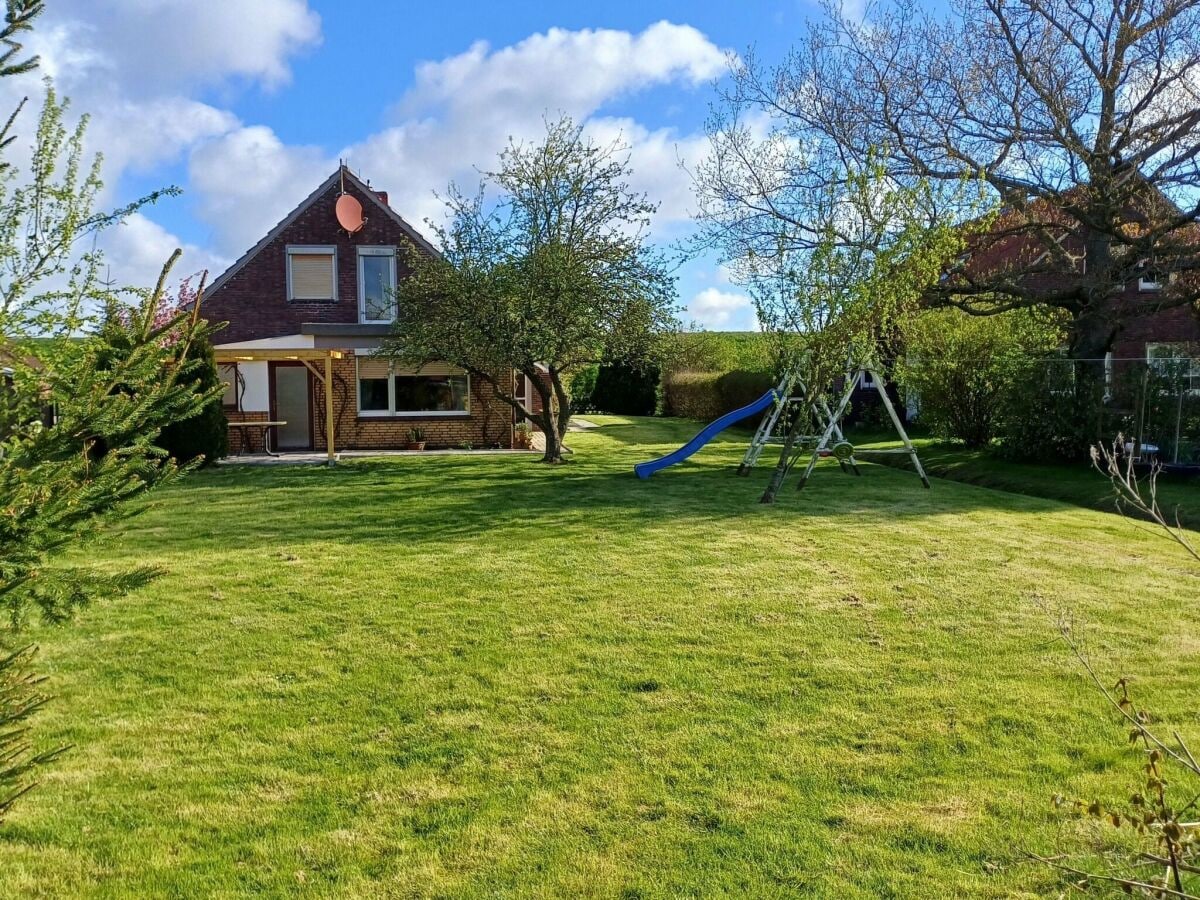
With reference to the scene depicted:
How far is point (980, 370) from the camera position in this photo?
1983 cm

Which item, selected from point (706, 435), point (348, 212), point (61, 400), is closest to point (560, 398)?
point (706, 435)

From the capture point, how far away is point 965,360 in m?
20.0

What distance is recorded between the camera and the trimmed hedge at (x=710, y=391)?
30547mm

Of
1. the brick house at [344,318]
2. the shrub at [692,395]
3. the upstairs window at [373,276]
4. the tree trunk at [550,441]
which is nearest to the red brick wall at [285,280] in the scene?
the brick house at [344,318]

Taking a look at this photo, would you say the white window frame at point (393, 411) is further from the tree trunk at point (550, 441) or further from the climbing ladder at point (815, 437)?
the climbing ladder at point (815, 437)

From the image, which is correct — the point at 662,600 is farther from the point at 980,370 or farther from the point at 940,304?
the point at 980,370

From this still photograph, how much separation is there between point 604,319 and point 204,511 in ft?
26.9

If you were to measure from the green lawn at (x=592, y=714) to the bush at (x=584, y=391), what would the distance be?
30.5 m

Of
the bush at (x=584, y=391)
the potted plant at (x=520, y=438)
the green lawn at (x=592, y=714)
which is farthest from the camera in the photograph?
the bush at (x=584, y=391)

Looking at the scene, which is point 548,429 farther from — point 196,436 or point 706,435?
point 196,436

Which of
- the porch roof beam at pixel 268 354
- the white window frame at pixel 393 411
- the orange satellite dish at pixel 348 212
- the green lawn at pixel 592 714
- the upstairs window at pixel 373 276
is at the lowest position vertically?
the green lawn at pixel 592 714

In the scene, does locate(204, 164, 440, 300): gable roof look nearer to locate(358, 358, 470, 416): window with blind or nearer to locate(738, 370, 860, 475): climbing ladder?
locate(358, 358, 470, 416): window with blind

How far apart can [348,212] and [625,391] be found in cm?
1949

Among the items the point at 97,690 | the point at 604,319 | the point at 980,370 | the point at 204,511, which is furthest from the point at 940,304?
the point at 97,690
